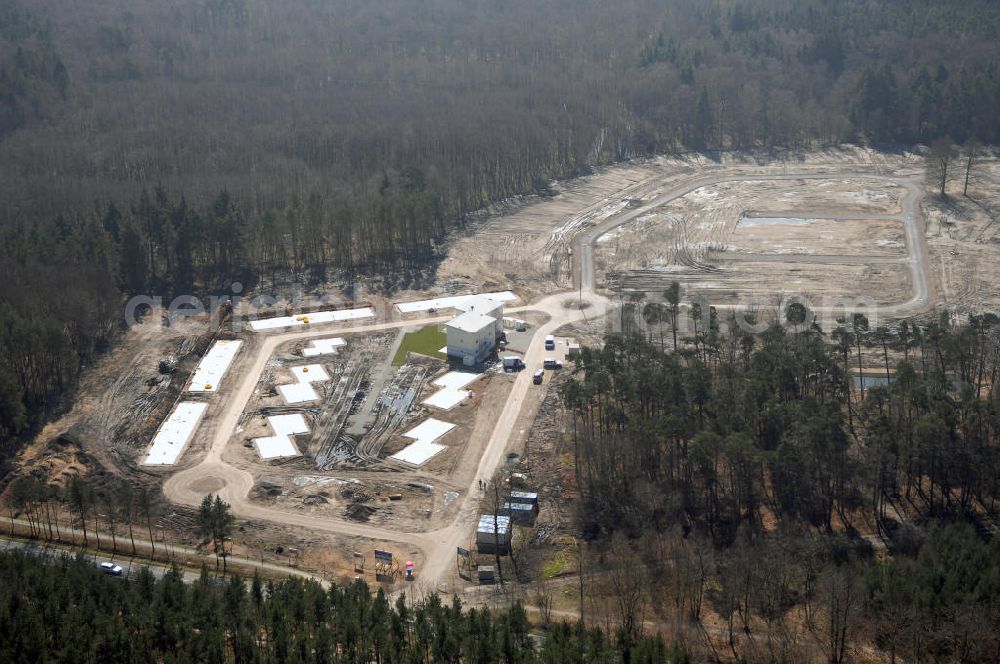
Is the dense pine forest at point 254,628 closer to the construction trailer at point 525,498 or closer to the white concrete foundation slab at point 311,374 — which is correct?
the construction trailer at point 525,498

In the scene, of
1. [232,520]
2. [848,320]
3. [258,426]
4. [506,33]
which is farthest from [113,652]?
[506,33]

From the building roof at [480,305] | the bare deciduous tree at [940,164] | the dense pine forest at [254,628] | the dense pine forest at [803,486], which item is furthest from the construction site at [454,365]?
the dense pine forest at [254,628]

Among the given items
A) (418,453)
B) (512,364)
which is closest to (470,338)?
(512,364)

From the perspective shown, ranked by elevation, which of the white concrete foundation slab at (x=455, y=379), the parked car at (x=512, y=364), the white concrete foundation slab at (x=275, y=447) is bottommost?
the white concrete foundation slab at (x=275, y=447)

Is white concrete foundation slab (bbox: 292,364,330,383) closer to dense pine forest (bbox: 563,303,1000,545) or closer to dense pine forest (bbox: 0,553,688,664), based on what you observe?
dense pine forest (bbox: 563,303,1000,545)

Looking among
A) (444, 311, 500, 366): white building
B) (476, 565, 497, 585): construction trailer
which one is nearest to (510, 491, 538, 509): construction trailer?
(476, 565, 497, 585): construction trailer
